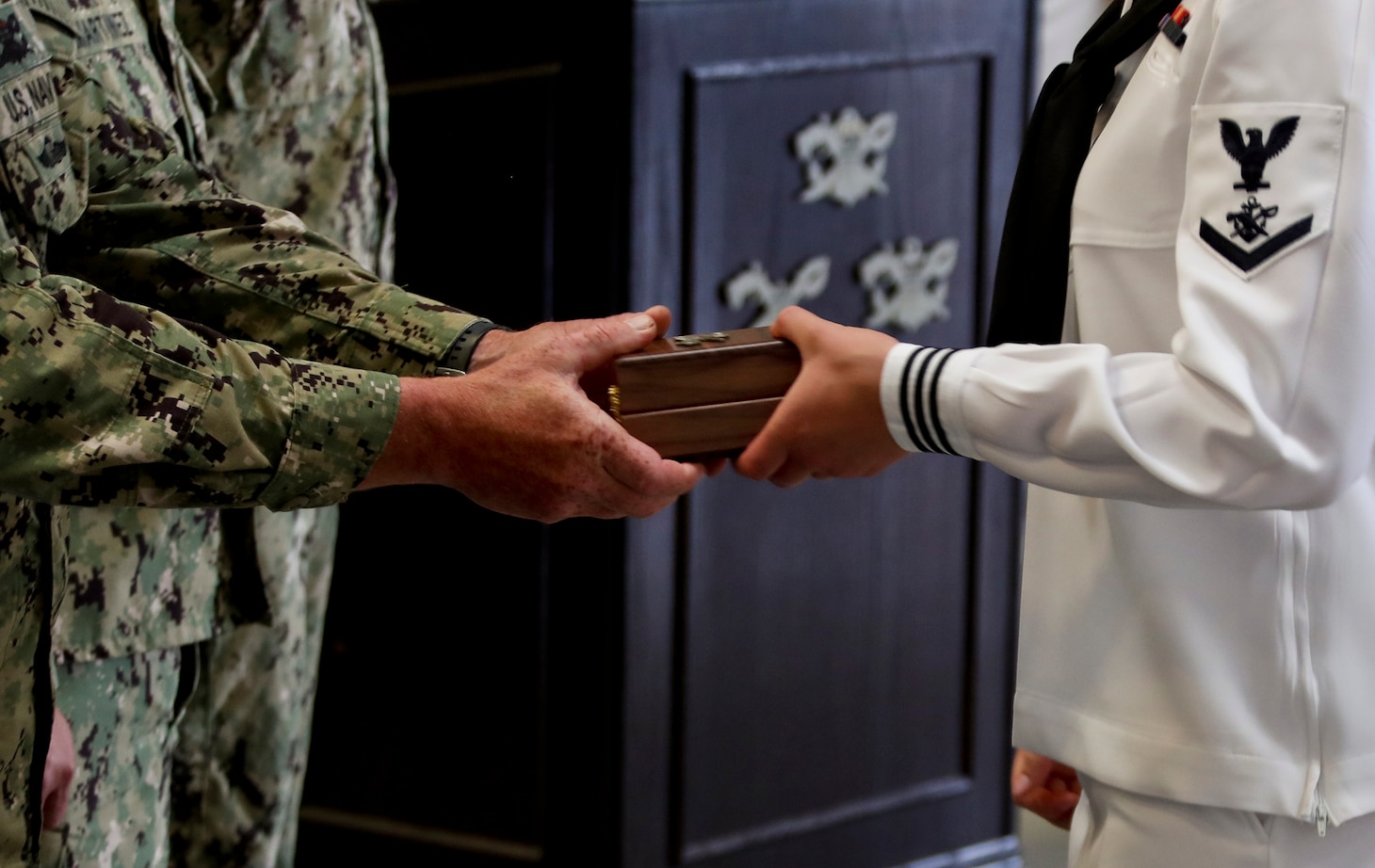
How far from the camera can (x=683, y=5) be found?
1.87 m

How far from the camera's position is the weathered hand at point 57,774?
101 centimetres

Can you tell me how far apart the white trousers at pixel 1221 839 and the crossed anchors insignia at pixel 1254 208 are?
13.2 inches

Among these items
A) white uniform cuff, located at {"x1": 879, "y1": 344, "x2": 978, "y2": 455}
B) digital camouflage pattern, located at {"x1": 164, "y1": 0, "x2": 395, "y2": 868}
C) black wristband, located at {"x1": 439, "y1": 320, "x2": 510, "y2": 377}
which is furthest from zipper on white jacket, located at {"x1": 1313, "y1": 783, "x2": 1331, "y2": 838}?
digital camouflage pattern, located at {"x1": 164, "y1": 0, "x2": 395, "y2": 868}

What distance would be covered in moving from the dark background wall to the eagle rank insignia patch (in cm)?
112

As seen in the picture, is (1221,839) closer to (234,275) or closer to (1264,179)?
(1264,179)

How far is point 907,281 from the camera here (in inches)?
82.0

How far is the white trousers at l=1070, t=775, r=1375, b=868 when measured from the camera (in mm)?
891

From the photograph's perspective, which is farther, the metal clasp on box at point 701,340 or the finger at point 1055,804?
the finger at point 1055,804

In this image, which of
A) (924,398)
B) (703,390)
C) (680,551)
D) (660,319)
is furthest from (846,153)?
(924,398)

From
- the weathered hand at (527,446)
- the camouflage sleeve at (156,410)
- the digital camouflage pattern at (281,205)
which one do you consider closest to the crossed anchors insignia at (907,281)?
the digital camouflage pattern at (281,205)

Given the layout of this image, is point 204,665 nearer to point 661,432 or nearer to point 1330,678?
point 661,432

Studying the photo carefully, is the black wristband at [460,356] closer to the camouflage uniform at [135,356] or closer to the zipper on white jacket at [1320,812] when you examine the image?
the camouflage uniform at [135,356]

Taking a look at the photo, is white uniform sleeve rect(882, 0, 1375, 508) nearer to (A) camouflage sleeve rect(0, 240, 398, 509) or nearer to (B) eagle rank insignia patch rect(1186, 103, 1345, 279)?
(B) eagle rank insignia patch rect(1186, 103, 1345, 279)

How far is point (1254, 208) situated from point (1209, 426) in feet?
0.40
